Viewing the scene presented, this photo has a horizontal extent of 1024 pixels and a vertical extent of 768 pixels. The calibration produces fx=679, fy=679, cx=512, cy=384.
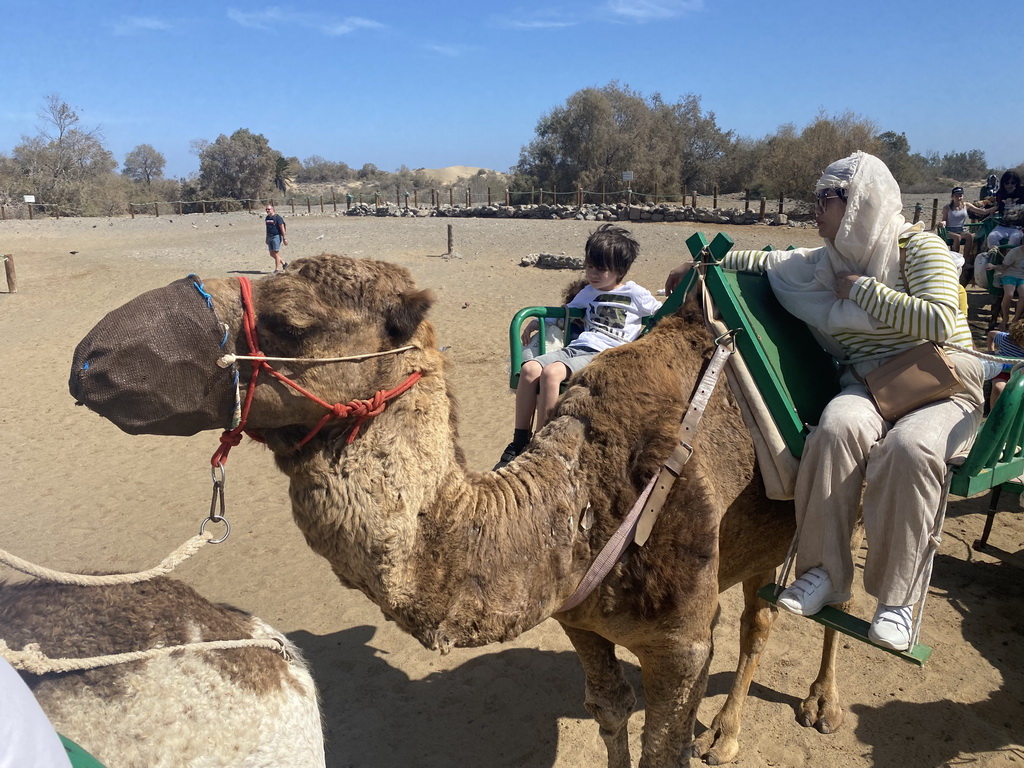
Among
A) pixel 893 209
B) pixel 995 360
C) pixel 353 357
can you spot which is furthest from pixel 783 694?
pixel 353 357

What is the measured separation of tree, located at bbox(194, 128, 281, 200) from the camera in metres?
55.1

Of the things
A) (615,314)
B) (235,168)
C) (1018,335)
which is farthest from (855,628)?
(235,168)

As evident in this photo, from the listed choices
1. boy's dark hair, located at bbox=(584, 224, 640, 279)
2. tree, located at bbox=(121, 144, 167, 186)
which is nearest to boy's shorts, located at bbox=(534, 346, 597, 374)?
boy's dark hair, located at bbox=(584, 224, 640, 279)

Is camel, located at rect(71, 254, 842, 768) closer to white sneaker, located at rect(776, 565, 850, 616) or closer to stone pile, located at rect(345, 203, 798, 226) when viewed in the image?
white sneaker, located at rect(776, 565, 850, 616)

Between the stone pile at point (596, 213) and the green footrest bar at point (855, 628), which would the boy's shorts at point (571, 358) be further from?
the stone pile at point (596, 213)

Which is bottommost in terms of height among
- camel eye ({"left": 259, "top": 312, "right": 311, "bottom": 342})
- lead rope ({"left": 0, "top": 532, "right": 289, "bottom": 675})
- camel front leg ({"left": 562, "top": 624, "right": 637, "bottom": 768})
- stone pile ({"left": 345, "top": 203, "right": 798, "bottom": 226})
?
camel front leg ({"left": 562, "top": 624, "right": 637, "bottom": 768})

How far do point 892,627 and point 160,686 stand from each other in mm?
2579

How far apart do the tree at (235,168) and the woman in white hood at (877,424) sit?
190 ft

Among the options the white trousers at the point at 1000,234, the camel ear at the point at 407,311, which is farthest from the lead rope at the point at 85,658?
the white trousers at the point at 1000,234

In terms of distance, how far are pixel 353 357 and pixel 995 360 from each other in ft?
8.96

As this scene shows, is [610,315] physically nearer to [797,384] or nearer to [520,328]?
[520,328]

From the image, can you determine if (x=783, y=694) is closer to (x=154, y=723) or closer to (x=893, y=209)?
(x=893, y=209)

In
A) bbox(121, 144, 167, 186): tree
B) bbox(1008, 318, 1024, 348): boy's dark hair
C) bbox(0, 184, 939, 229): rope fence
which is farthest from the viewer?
bbox(121, 144, 167, 186): tree

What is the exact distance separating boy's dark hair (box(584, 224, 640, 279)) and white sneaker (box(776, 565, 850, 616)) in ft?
6.31
